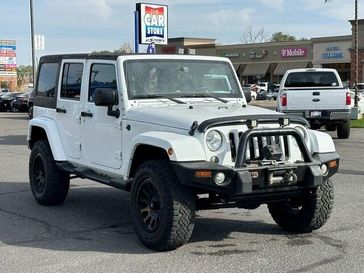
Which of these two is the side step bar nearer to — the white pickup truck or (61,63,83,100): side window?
(61,63,83,100): side window

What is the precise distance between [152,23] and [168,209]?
673 inches

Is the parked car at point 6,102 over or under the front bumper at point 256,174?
over

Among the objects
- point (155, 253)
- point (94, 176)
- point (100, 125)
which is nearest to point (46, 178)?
point (94, 176)

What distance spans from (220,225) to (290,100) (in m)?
8.96

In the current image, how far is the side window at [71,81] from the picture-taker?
24.6ft

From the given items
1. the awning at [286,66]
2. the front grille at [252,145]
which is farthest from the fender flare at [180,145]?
the awning at [286,66]

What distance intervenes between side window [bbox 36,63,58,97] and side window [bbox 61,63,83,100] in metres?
0.28

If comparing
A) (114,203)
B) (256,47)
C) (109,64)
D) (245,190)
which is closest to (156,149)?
(245,190)

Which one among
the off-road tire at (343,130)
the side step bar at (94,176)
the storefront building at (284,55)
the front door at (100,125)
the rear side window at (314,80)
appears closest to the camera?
the side step bar at (94,176)

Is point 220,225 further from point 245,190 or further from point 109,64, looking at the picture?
point 109,64

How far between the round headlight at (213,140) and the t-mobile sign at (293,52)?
59.8 metres

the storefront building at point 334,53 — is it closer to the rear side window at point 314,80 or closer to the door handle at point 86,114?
the rear side window at point 314,80

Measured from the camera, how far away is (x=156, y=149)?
5.83 metres

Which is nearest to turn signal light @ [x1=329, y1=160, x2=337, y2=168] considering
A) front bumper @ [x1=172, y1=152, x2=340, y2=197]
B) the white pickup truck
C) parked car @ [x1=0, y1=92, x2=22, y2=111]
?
front bumper @ [x1=172, y1=152, x2=340, y2=197]
